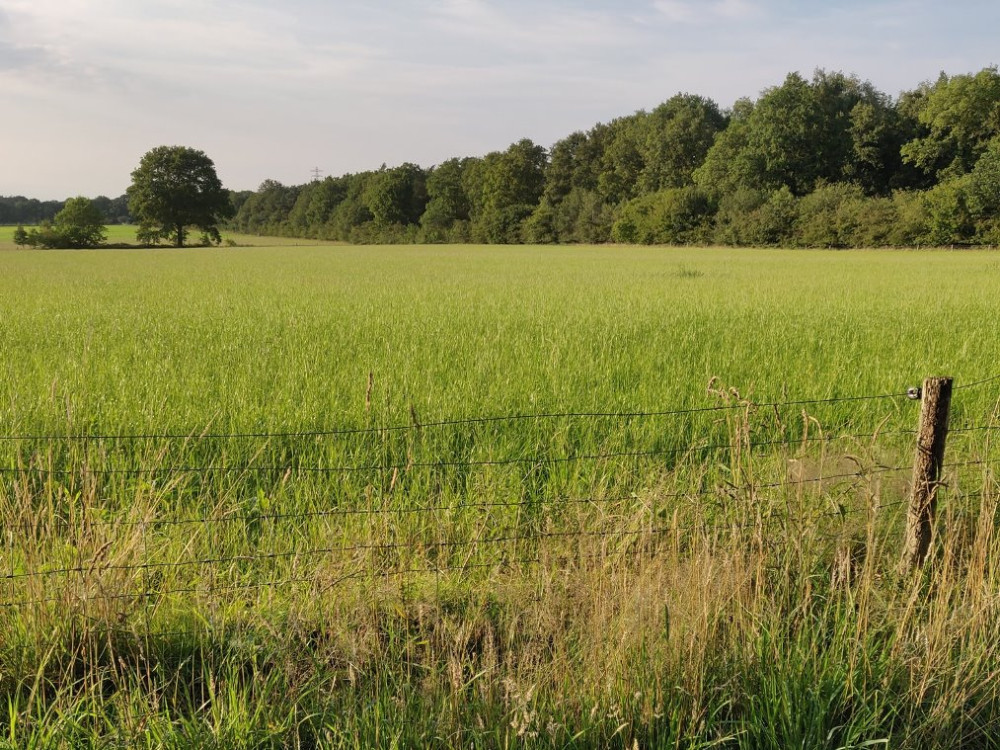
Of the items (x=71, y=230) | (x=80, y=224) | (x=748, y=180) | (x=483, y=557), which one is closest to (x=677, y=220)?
(x=748, y=180)

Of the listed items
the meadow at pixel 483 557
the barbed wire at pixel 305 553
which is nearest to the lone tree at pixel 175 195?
the meadow at pixel 483 557

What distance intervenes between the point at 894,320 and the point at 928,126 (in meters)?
65.9

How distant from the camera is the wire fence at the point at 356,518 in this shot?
11.9ft

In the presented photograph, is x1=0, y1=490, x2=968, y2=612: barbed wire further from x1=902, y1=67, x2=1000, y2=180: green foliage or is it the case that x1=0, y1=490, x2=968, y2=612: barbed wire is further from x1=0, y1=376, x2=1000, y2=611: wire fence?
x1=902, y1=67, x2=1000, y2=180: green foliage

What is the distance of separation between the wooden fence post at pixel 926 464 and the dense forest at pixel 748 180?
56265 millimetres

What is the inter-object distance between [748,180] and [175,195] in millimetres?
59749

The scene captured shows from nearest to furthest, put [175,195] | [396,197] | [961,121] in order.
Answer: [961,121] → [175,195] → [396,197]

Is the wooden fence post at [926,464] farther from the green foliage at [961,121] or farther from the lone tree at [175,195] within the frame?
the lone tree at [175,195]

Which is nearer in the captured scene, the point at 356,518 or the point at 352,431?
the point at 352,431

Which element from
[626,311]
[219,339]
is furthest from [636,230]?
[219,339]

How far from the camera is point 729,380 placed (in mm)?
8023

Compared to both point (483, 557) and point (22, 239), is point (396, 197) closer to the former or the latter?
point (22, 239)

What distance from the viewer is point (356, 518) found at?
4.61 metres

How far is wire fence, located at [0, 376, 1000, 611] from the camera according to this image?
362 centimetres
